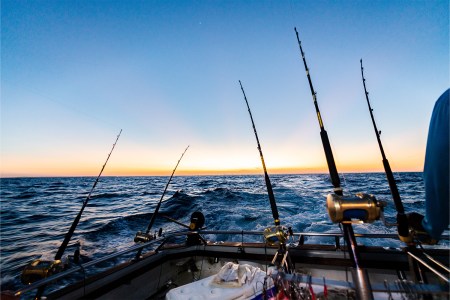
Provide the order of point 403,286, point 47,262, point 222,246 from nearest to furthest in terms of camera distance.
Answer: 1. point 403,286
2. point 47,262
3. point 222,246

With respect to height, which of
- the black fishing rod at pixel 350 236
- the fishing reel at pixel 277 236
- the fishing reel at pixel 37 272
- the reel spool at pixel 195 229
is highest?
the black fishing rod at pixel 350 236

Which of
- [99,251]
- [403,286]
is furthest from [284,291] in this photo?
[99,251]

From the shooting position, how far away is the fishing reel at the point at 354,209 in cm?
147

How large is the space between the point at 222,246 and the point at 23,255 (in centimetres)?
868

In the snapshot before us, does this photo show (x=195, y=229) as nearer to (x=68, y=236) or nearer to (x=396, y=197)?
(x=68, y=236)

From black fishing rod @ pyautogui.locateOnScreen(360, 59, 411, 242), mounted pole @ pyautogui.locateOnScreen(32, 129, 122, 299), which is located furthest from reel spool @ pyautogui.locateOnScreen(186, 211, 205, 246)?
black fishing rod @ pyautogui.locateOnScreen(360, 59, 411, 242)

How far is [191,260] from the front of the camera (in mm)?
4375

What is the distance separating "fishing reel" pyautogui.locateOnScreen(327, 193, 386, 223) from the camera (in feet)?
4.81

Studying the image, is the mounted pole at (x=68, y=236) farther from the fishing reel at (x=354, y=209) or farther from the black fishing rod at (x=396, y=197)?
the black fishing rod at (x=396, y=197)

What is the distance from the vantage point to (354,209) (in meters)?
1.46

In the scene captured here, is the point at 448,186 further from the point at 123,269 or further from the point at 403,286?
the point at 123,269

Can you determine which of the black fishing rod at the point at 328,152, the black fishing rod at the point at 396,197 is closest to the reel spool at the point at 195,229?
the black fishing rod at the point at 328,152

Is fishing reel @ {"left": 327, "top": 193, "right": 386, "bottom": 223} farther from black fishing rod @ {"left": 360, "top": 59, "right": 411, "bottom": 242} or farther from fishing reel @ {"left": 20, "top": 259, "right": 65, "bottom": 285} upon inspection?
fishing reel @ {"left": 20, "top": 259, "right": 65, "bottom": 285}

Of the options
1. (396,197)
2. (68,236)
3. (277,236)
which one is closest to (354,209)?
(277,236)
